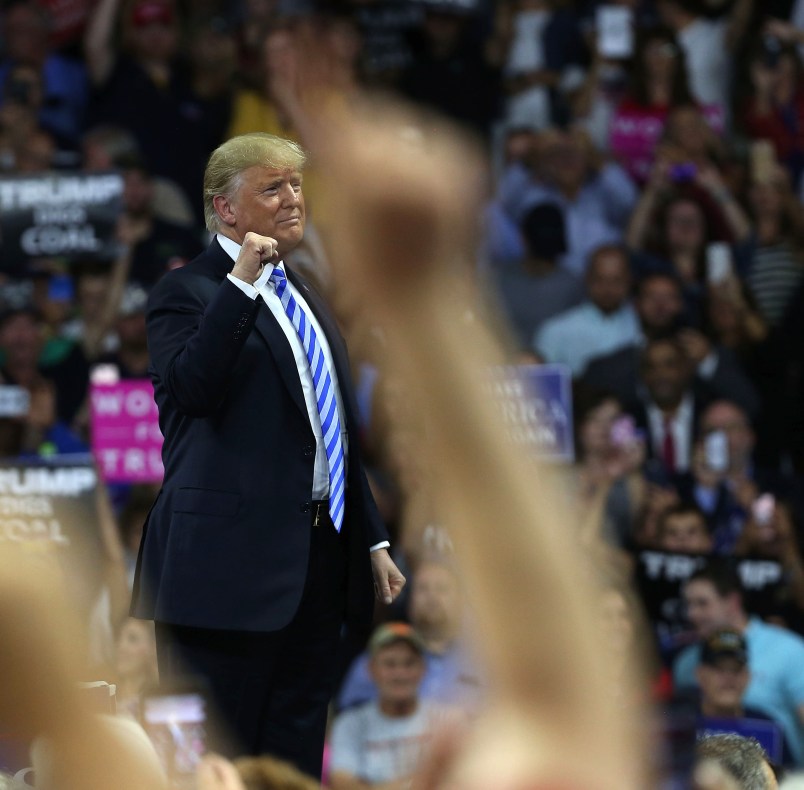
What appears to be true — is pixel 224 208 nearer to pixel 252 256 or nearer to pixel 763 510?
pixel 252 256

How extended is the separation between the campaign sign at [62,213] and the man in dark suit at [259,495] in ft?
13.6

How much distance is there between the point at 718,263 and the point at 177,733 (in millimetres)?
6370

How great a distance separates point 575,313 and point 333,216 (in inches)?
260

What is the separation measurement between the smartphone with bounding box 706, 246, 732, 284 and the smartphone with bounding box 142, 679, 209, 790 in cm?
603

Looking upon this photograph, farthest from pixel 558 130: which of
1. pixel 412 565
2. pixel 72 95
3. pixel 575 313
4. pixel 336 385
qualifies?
pixel 336 385

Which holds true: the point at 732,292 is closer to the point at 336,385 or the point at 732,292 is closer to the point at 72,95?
the point at 72,95

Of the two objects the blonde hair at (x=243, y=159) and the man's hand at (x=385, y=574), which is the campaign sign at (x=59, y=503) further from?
the blonde hair at (x=243, y=159)

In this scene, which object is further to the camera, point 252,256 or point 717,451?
point 717,451

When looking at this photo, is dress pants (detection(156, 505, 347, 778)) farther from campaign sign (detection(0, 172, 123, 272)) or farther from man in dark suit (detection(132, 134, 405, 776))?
campaign sign (detection(0, 172, 123, 272))

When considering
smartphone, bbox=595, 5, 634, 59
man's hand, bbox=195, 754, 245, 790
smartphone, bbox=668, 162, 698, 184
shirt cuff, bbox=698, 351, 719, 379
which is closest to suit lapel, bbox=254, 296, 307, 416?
man's hand, bbox=195, 754, 245, 790

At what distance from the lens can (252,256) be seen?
113 inches

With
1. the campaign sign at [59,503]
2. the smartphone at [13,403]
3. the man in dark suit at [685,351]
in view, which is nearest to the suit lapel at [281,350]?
the campaign sign at [59,503]

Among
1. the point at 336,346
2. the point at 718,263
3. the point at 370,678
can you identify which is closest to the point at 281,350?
the point at 336,346

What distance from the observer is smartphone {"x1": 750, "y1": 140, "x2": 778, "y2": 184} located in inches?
328
